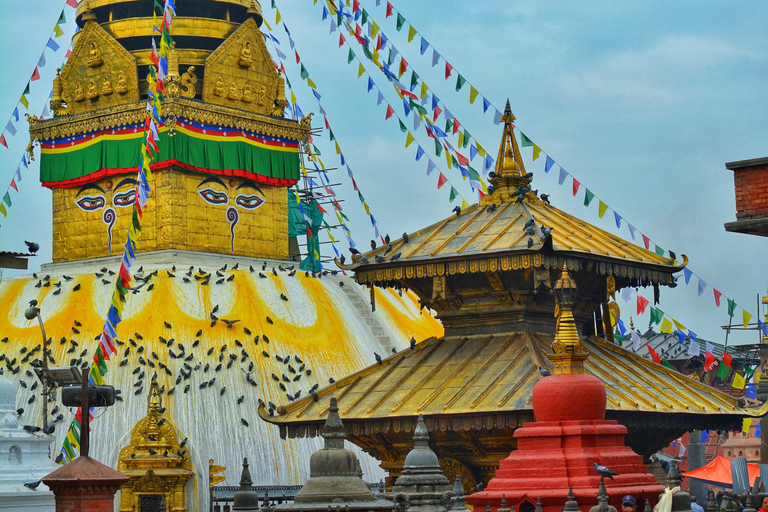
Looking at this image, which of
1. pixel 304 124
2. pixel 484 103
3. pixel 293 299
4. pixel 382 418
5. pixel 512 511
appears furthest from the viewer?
pixel 304 124

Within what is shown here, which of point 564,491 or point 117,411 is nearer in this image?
point 564,491

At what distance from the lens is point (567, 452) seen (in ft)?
44.9

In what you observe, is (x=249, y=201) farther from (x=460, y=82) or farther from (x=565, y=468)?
(x=565, y=468)

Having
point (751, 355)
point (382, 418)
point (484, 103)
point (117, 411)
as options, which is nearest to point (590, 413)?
point (382, 418)

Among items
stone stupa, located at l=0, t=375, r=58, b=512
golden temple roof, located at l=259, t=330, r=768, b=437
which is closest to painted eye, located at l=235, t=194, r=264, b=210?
golden temple roof, located at l=259, t=330, r=768, b=437

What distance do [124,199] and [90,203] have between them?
1.11 metres

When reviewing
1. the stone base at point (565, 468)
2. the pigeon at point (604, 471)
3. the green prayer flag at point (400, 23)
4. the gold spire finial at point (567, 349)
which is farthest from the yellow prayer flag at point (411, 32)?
the pigeon at point (604, 471)

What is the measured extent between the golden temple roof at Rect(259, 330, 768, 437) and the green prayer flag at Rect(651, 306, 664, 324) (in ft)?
11.0

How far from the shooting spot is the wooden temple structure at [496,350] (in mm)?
15930

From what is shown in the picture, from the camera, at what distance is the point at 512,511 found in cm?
1282

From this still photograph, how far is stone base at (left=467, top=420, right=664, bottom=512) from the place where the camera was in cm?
1326

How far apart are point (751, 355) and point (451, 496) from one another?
2527cm

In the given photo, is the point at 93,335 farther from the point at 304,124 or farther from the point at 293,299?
the point at 304,124

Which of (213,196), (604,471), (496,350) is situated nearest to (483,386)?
(496,350)
